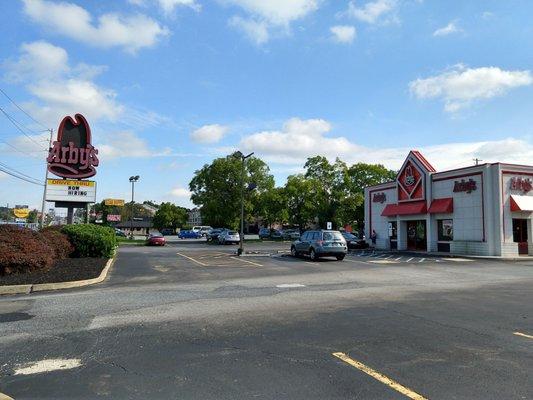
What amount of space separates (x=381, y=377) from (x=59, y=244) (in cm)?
1652

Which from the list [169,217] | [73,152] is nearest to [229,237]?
[73,152]

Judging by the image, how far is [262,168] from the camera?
6569 centimetres

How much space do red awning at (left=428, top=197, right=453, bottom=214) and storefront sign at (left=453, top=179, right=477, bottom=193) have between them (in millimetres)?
891

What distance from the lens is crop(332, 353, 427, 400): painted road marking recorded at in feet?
15.4

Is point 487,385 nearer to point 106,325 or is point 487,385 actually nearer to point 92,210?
point 106,325

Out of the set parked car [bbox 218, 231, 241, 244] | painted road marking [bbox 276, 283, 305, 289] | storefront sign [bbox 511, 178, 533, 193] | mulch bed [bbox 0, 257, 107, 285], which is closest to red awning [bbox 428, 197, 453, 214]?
storefront sign [bbox 511, 178, 533, 193]

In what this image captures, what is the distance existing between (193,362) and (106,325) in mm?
2845

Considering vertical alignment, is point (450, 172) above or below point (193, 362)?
above

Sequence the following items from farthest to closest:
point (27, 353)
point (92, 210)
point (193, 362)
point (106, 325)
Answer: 1. point (92, 210)
2. point (106, 325)
3. point (27, 353)
4. point (193, 362)

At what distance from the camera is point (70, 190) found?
2558cm

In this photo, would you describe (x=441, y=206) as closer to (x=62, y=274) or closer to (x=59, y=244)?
(x=59, y=244)

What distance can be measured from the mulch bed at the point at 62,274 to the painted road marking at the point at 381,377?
393 inches

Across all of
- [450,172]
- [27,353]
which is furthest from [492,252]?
[27,353]

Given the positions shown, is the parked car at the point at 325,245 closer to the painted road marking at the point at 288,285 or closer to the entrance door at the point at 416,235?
the painted road marking at the point at 288,285
